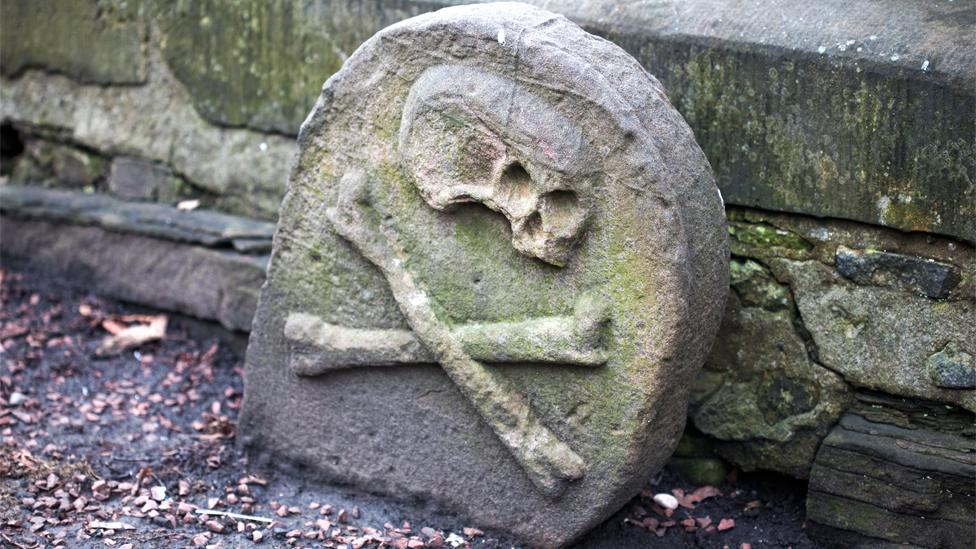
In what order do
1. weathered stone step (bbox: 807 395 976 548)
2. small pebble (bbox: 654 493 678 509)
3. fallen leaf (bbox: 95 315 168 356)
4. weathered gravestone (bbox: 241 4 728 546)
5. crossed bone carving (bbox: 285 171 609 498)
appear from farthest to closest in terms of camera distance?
fallen leaf (bbox: 95 315 168 356) → small pebble (bbox: 654 493 678 509) → weathered stone step (bbox: 807 395 976 548) → crossed bone carving (bbox: 285 171 609 498) → weathered gravestone (bbox: 241 4 728 546)

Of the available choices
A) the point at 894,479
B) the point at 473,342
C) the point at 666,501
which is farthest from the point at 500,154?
the point at 894,479

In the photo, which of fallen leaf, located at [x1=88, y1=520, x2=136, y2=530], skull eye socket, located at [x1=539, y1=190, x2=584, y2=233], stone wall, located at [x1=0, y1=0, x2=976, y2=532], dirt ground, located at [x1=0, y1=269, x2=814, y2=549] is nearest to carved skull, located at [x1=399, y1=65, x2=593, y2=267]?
skull eye socket, located at [x1=539, y1=190, x2=584, y2=233]

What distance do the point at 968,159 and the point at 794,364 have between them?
2.02 ft

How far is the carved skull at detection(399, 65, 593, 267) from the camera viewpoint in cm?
236

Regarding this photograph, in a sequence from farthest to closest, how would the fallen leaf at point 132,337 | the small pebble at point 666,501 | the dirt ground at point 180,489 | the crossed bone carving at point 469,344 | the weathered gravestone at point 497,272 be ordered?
the fallen leaf at point 132,337
the small pebble at point 666,501
the dirt ground at point 180,489
the crossed bone carving at point 469,344
the weathered gravestone at point 497,272

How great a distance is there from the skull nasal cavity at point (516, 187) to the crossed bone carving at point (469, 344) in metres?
→ 0.24

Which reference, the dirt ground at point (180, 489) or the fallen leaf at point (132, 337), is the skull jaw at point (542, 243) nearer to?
the dirt ground at point (180, 489)

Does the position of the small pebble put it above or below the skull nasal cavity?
below

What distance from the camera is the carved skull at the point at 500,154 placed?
236cm

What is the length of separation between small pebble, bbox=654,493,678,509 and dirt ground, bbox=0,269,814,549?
2 centimetres

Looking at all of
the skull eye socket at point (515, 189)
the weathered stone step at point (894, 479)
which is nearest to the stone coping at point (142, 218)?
the skull eye socket at point (515, 189)

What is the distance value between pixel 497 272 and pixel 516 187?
205 millimetres

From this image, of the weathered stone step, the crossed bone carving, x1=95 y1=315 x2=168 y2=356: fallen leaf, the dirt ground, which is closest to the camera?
the crossed bone carving

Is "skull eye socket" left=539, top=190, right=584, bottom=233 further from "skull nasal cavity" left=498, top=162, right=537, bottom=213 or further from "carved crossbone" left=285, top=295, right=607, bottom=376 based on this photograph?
"carved crossbone" left=285, top=295, right=607, bottom=376
